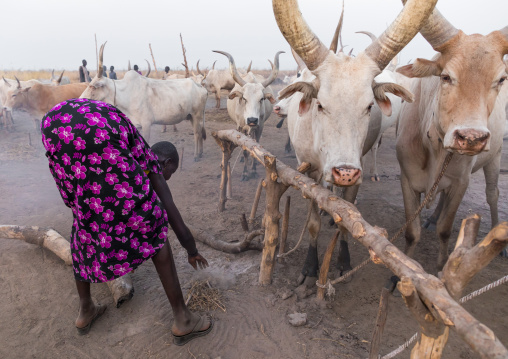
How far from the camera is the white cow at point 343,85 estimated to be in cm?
224

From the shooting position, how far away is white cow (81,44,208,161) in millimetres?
6239

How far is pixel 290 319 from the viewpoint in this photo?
2.63m

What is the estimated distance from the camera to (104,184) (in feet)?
6.33

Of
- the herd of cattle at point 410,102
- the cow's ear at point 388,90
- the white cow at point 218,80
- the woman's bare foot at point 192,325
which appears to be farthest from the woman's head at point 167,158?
the white cow at point 218,80

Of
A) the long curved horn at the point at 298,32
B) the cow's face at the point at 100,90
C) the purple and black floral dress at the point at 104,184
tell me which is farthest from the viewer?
the cow's face at the point at 100,90

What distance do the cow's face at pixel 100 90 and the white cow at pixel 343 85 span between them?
15.4ft

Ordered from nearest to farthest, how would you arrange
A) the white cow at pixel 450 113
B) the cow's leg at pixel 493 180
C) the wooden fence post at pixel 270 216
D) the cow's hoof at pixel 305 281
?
the white cow at pixel 450 113
the wooden fence post at pixel 270 216
the cow's hoof at pixel 305 281
the cow's leg at pixel 493 180

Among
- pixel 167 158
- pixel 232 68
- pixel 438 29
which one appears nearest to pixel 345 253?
pixel 167 158

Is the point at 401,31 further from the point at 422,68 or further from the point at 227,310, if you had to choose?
the point at 227,310

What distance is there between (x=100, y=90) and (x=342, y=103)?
517 centimetres

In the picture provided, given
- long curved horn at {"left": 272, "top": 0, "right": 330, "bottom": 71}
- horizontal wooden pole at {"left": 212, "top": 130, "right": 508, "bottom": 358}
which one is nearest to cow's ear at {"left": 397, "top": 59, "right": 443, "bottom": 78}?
long curved horn at {"left": 272, "top": 0, "right": 330, "bottom": 71}

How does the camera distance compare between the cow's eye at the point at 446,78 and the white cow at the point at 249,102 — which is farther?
the white cow at the point at 249,102

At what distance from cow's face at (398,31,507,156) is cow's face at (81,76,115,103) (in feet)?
18.0

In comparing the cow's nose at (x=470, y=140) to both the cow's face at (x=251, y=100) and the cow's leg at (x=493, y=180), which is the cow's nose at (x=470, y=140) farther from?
the cow's face at (x=251, y=100)
